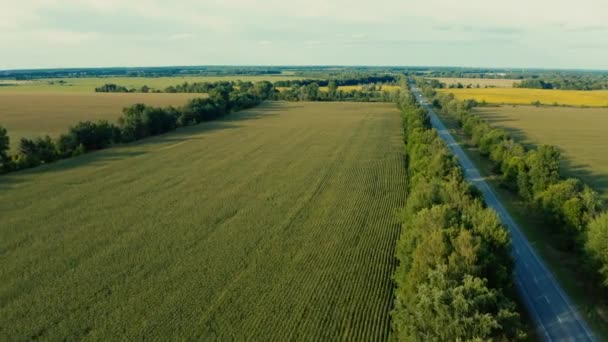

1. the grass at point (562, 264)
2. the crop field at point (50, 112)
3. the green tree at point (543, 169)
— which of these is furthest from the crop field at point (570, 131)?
the crop field at point (50, 112)

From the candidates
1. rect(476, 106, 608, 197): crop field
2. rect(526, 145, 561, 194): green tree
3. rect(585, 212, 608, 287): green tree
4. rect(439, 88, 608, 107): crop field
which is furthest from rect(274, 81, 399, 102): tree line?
rect(585, 212, 608, 287): green tree

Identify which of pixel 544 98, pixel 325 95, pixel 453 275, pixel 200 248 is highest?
pixel 325 95

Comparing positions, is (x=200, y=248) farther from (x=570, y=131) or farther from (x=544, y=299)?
(x=570, y=131)

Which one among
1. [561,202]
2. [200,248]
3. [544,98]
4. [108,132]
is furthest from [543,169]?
[544,98]

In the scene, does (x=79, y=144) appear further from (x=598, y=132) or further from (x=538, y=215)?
(x=598, y=132)

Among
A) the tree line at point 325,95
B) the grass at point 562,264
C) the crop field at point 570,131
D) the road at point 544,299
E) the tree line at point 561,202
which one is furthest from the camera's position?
the tree line at point 325,95

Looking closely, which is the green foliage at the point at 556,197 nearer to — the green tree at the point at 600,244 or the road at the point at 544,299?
the green tree at the point at 600,244
